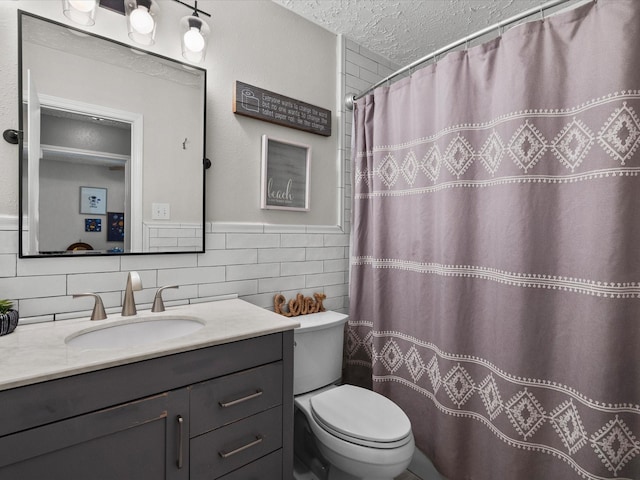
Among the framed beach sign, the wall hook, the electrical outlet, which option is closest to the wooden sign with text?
the framed beach sign

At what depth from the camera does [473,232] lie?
1.45 metres

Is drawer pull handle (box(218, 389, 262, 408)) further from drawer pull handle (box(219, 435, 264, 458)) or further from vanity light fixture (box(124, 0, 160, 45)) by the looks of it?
vanity light fixture (box(124, 0, 160, 45))

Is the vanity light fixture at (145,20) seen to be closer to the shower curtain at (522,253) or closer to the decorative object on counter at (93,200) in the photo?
the decorative object on counter at (93,200)

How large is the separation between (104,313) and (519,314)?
1575 mm

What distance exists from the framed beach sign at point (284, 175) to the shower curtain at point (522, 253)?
0.50m

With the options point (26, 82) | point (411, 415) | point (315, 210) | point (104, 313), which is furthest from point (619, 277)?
point (26, 82)

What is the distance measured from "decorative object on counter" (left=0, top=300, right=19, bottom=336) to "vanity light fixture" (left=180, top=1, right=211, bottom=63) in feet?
3.96

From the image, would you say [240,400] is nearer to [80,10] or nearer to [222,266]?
[222,266]

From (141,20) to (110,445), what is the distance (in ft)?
5.03

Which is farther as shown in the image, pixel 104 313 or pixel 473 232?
pixel 473 232

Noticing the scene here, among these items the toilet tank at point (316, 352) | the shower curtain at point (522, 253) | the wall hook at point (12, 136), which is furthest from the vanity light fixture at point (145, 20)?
the toilet tank at point (316, 352)

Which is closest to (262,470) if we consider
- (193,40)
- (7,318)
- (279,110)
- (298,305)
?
(298,305)

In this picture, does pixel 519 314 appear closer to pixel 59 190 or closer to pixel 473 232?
pixel 473 232

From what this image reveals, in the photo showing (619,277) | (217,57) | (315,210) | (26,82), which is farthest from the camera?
(315,210)
